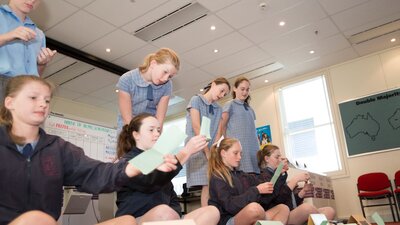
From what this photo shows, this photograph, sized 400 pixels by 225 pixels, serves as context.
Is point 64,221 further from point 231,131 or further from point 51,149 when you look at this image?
point 51,149

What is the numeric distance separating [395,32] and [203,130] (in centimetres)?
466

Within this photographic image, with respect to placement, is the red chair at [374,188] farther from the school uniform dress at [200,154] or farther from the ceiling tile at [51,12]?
the ceiling tile at [51,12]

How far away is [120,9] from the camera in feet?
12.5

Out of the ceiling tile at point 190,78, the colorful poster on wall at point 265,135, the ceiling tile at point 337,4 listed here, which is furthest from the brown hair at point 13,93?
the colorful poster on wall at point 265,135

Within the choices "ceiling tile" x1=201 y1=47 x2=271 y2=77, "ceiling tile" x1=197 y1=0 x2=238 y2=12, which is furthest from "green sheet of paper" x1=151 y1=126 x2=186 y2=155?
"ceiling tile" x1=201 y1=47 x2=271 y2=77

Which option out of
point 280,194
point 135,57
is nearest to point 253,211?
point 280,194

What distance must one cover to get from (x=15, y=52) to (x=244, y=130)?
1788 mm

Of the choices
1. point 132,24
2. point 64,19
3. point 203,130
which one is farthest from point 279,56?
point 203,130

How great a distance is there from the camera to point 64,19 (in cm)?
392

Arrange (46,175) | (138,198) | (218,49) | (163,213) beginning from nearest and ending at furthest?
(46,175) → (163,213) → (138,198) → (218,49)

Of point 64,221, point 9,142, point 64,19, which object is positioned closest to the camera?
point 9,142

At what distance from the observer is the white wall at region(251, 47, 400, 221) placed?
16.4ft

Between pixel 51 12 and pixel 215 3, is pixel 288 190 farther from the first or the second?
pixel 51 12

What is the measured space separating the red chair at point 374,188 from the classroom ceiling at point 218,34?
1921mm
